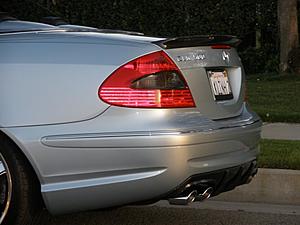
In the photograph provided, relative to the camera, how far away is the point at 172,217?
5.48 m

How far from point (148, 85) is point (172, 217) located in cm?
166

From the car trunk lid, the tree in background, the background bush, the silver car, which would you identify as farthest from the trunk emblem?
the background bush

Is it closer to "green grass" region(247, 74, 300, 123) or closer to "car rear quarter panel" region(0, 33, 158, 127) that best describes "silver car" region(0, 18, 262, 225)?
"car rear quarter panel" region(0, 33, 158, 127)

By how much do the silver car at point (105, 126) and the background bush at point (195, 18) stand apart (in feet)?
51.2

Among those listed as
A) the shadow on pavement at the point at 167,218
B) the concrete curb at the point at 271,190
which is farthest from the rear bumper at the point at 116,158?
the concrete curb at the point at 271,190

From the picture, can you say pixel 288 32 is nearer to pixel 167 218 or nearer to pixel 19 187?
pixel 167 218

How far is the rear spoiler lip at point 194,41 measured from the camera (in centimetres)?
433

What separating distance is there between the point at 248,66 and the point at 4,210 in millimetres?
17106

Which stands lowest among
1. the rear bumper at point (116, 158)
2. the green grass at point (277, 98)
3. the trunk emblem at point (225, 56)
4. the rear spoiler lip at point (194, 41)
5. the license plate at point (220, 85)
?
the green grass at point (277, 98)

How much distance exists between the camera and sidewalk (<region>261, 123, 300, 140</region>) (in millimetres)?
8530

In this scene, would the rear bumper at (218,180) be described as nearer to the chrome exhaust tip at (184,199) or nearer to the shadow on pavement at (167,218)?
the chrome exhaust tip at (184,199)

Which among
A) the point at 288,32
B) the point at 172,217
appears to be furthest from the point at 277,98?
the point at 172,217

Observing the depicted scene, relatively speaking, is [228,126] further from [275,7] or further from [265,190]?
[275,7]

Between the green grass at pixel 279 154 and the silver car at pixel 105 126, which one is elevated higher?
the silver car at pixel 105 126
